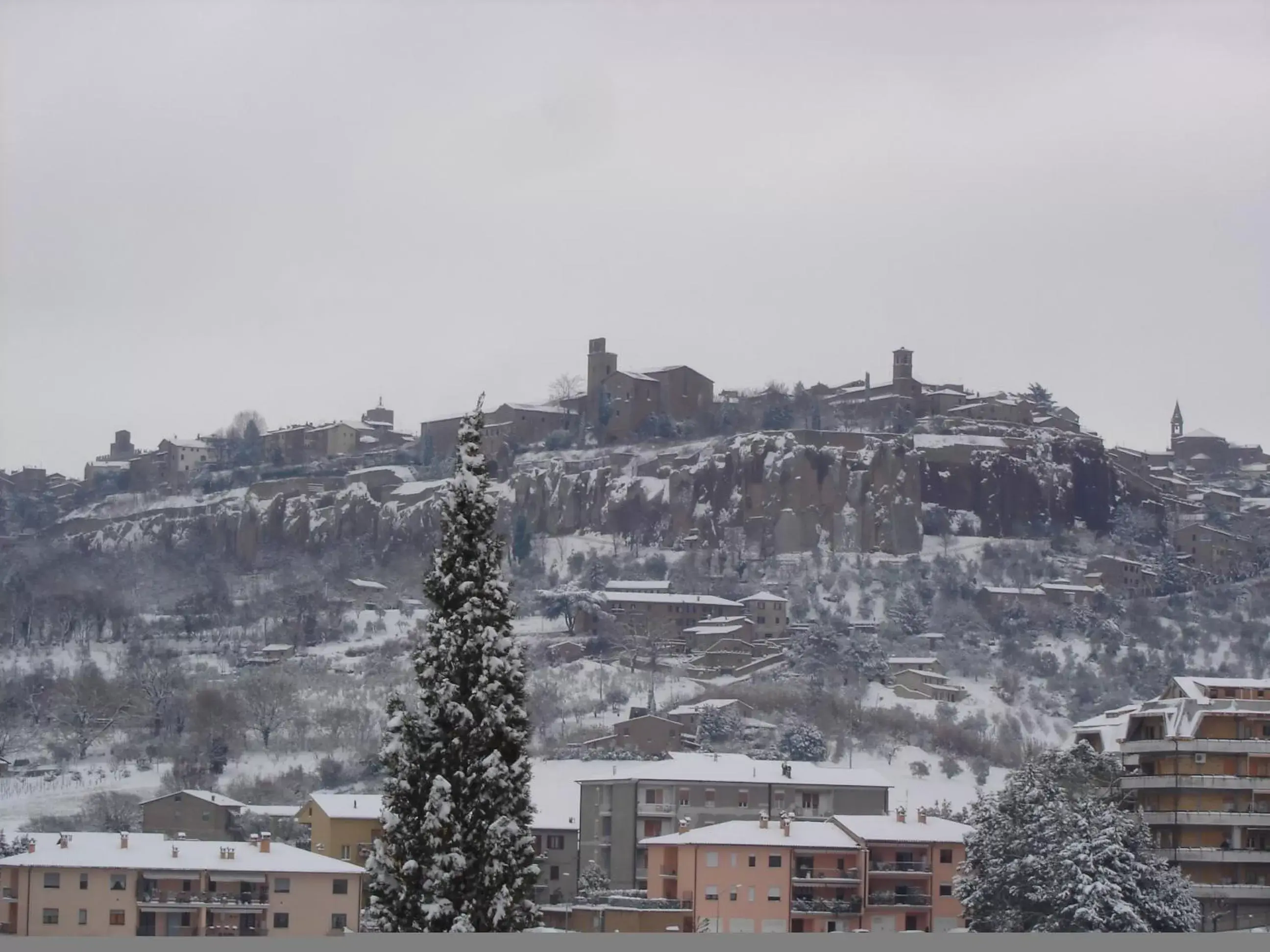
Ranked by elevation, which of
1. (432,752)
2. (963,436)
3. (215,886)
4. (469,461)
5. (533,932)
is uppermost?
(963,436)

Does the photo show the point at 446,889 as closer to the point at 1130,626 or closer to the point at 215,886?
the point at 215,886

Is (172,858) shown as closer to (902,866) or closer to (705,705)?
(902,866)

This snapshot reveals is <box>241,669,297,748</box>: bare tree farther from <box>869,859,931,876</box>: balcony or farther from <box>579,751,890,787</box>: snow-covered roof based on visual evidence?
<box>869,859,931,876</box>: balcony

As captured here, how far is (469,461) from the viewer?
42.2 feet

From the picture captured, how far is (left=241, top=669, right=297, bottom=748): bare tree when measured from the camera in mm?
74625

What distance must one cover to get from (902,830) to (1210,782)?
5814 mm

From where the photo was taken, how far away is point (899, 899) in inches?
1426

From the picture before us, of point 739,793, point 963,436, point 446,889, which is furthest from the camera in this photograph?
point 963,436

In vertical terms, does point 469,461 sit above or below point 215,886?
above

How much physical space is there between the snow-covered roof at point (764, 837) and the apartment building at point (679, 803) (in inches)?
170

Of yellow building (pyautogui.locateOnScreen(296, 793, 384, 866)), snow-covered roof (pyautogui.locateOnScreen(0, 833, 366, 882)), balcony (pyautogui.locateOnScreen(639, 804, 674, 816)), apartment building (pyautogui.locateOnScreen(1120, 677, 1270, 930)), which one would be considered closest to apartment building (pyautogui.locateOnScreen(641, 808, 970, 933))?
apartment building (pyautogui.locateOnScreen(1120, 677, 1270, 930))

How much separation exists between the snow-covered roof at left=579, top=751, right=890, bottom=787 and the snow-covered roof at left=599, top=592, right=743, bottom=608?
4058 cm

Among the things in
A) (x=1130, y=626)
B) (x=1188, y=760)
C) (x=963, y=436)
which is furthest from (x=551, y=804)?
(x=963, y=436)

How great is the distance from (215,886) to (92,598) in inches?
2567
